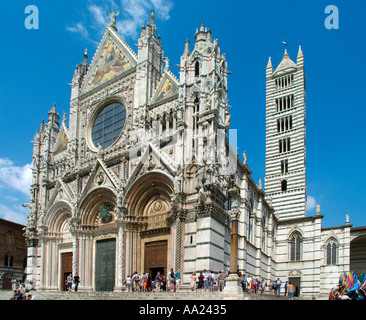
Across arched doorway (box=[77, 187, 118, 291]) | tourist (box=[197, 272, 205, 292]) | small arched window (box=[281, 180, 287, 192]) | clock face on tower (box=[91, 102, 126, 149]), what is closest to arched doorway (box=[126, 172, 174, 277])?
arched doorway (box=[77, 187, 118, 291])

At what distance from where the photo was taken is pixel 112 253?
84.1ft

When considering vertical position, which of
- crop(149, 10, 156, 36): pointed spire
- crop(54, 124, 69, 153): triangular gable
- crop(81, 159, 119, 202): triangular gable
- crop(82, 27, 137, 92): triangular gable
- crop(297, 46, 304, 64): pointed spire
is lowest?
crop(81, 159, 119, 202): triangular gable

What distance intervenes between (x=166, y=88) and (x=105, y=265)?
12.1m

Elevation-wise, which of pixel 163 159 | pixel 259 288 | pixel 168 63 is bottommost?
pixel 259 288

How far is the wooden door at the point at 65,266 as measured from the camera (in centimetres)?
2845

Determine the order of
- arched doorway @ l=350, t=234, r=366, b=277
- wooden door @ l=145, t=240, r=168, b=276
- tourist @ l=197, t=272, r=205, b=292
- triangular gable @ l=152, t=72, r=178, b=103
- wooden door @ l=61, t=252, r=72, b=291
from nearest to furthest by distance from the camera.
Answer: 1. tourist @ l=197, t=272, r=205, b=292
2. wooden door @ l=145, t=240, r=168, b=276
3. triangular gable @ l=152, t=72, r=178, b=103
4. wooden door @ l=61, t=252, r=72, b=291
5. arched doorway @ l=350, t=234, r=366, b=277

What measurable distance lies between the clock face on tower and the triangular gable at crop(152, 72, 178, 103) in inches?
126

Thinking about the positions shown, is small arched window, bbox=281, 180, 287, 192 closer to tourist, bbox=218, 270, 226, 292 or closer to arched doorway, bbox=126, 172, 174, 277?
arched doorway, bbox=126, 172, 174, 277

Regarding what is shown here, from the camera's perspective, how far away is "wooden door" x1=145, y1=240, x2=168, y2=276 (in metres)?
23.2

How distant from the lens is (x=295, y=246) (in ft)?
132

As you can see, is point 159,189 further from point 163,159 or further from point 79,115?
point 79,115

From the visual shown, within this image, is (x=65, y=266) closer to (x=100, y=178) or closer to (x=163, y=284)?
(x=100, y=178)

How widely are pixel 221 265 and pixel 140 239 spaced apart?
5.48 meters
